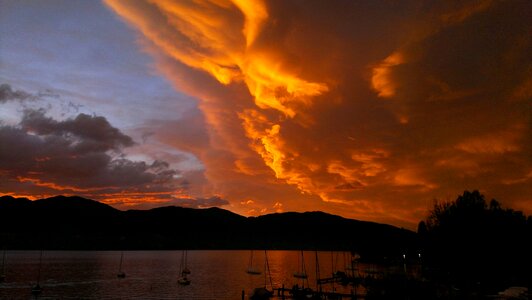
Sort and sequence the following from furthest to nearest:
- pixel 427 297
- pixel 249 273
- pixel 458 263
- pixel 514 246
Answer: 1. pixel 249 273
2. pixel 458 263
3. pixel 514 246
4. pixel 427 297

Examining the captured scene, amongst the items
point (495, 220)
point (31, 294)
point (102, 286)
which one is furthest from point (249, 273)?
point (495, 220)

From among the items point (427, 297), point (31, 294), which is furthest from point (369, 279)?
point (31, 294)

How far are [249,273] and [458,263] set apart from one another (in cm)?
10171

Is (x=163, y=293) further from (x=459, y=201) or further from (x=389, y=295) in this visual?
(x=459, y=201)

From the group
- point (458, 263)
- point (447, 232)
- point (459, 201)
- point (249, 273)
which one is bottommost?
point (249, 273)

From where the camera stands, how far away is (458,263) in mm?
80250

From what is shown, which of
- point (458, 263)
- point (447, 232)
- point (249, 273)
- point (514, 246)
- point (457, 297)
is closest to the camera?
point (457, 297)

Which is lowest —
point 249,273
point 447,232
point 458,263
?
point 249,273

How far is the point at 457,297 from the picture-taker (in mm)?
57031

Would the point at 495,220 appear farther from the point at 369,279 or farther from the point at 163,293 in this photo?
the point at 163,293

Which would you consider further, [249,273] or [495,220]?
[249,273]

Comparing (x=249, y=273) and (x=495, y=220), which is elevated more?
(x=495, y=220)

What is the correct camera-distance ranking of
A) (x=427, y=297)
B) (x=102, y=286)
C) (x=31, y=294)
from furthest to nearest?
(x=102, y=286) < (x=31, y=294) < (x=427, y=297)

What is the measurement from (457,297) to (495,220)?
28336 millimetres
